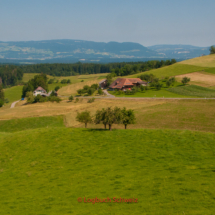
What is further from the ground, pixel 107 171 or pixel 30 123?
pixel 107 171

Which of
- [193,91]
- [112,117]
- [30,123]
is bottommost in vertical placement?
[30,123]

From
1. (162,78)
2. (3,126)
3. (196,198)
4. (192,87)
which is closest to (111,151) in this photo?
(196,198)

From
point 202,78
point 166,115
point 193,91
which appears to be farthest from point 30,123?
point 202,78

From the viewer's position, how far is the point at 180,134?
129ft

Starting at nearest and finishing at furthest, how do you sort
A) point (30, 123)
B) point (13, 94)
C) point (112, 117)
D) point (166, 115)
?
point (112, 117), point (166, 115), point (30, 123), point (13, 94)

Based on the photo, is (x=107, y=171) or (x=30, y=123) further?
(x=30, y=123)

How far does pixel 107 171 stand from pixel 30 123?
53.0m

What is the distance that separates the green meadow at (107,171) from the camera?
20344mm

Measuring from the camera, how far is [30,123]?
73.8m

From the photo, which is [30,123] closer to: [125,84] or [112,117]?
[112,117]

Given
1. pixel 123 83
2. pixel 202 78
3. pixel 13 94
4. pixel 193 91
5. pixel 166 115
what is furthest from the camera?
pixel 13 94

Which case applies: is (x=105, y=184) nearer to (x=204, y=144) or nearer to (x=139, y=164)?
(x=139, y=164)

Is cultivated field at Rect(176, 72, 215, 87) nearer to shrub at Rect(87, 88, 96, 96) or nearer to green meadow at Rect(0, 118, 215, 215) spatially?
shrub at Rect(87, 88, 96, 96)

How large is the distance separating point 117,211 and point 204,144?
22834mm
